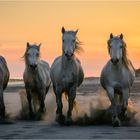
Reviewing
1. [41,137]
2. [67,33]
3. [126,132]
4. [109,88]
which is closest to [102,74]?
[109,88]

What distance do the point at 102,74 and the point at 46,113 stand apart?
340 cm

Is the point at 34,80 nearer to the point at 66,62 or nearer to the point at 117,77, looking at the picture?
the point at 66,62

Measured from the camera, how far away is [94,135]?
11305mm

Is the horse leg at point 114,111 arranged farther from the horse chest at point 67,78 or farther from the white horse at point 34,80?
the white horse at point 34,80

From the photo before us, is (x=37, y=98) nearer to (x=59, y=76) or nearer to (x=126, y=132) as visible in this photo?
(x=59, y=76)

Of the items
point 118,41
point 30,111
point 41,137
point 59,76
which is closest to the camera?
point 41,137

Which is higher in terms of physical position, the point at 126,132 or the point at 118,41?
the point at 118,41

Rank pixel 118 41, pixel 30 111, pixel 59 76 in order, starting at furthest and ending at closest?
pixel 30 111 → pixel 59 76 → pixel 118 41

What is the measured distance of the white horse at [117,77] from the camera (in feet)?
42.6

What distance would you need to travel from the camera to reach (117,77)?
13430 millimetres

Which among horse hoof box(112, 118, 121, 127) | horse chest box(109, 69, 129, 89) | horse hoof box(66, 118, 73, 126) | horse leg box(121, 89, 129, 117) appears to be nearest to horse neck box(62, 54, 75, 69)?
horse chest box(109, 69, 129, 89)

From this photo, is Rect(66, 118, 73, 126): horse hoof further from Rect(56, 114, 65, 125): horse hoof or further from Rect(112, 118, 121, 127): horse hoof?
Rect(112, 118, 121, 127): horse hoof

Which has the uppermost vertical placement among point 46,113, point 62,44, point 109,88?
point 62,44

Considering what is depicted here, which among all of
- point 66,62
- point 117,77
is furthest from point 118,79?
point 66,62
